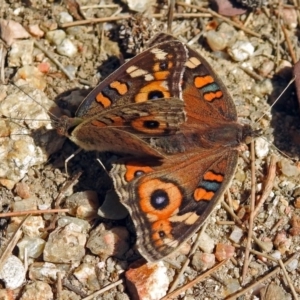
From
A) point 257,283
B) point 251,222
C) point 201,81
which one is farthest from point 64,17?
point 257,283

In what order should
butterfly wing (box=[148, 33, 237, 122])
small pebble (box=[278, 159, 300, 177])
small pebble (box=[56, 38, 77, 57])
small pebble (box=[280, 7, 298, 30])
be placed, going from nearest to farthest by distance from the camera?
butterfly wing (box=[148, 33, 237, 122])
small pebble (box=[278, 159, 300, 177])
small pebble (box=[56, 38, 77, 57])
small pebble (box=[280, 7, 298, 30])

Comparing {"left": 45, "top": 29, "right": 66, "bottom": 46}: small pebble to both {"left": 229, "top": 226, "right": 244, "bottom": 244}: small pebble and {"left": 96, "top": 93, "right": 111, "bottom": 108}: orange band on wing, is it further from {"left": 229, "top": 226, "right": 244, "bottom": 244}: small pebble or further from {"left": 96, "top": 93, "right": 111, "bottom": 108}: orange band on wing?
{"left": 229, "top": 226, "right": 244, "bottom": 244}: small pebble

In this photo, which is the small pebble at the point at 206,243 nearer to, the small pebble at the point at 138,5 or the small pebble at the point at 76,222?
the small pebble at the point at 76,222

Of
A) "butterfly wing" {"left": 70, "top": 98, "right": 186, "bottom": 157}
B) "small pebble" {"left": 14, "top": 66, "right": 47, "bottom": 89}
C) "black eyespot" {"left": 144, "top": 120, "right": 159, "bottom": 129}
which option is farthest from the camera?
"small pebble" {"left": 14, "top": 66, "right": 47, "bottom": 89}

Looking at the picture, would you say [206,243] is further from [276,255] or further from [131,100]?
[131,100]

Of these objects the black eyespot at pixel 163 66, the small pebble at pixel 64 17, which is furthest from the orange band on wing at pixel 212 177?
the small pebble at pixel 64 17

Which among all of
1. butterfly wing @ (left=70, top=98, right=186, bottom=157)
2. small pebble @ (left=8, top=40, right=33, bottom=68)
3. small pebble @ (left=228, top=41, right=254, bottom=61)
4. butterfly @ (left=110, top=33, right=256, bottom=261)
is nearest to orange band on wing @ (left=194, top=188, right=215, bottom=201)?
butterfly @ (left=110, top=33, right=256, bottom=261)
